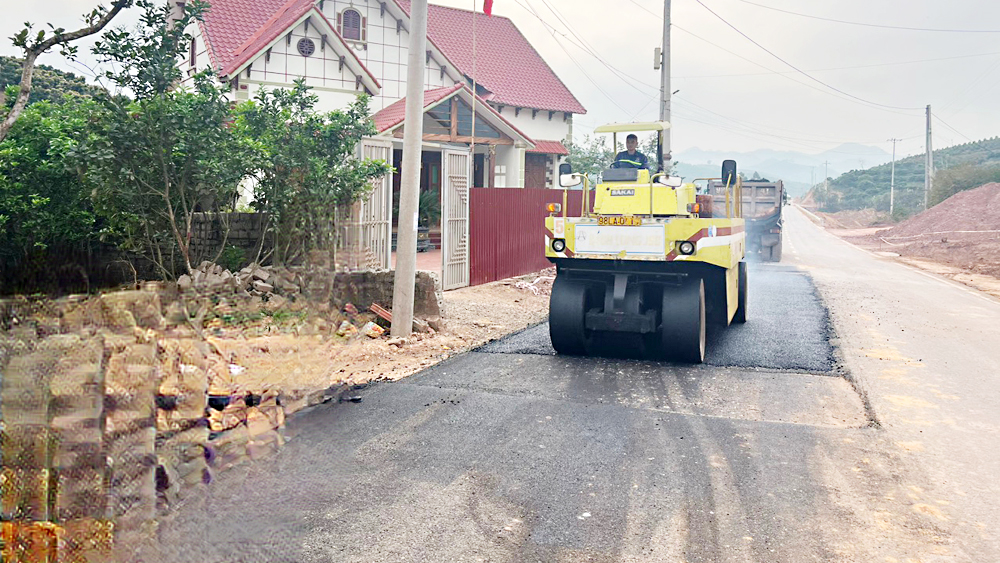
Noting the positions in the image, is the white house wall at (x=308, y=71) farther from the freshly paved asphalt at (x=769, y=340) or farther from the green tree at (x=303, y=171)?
the freshly paved asphalt at (x=769, y=340)

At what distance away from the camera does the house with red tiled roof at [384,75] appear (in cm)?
2041

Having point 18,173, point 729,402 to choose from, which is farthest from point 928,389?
point 18,173

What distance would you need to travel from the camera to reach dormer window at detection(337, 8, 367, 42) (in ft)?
78.1

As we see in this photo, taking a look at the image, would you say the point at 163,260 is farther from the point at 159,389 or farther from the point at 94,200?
the point at 159,389

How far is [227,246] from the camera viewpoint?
11438 millimetres

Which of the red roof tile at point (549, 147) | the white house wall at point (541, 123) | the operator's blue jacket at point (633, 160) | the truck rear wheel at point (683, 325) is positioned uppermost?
the white house wall at point (541, 123)

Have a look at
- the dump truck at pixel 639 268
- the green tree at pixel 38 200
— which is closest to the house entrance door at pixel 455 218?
the dump truck at pixel 639 268

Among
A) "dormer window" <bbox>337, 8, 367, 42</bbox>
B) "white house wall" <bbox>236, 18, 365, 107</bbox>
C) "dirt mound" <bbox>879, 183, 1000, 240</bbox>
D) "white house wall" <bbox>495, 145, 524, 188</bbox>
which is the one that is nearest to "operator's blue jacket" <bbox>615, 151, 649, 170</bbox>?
"white house wall" <bbox>236, 18, 365, 107</bbox>

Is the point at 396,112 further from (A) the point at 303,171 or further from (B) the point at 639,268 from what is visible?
(B) the point at 639,268

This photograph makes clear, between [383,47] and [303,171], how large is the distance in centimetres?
1443

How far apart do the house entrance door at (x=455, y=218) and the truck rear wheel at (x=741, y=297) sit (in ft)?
15.9

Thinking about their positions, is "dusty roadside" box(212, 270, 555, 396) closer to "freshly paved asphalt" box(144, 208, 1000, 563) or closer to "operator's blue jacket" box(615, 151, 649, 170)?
"freshly paved asphalt" box(144, 208, 1000, 563)

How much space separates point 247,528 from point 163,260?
7462 mm

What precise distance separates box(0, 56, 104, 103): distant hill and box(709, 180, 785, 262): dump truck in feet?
63.8
